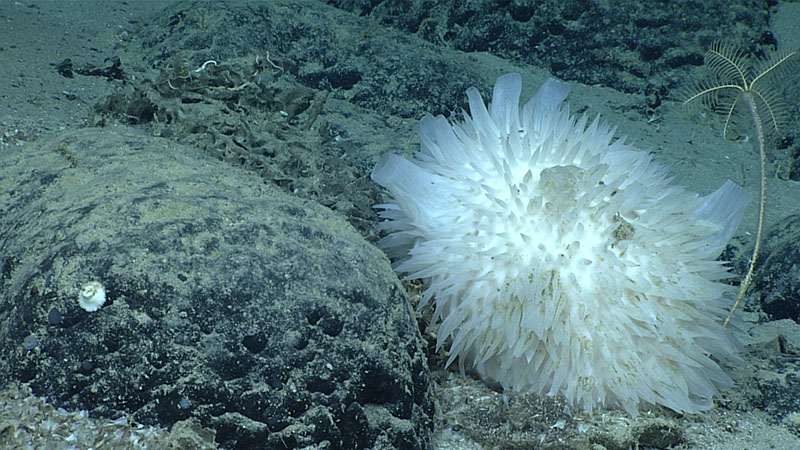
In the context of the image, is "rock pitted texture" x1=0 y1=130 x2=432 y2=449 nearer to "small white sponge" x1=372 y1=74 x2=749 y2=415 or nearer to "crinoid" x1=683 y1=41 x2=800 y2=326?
"small white sponge" x1=372 y1=74 x2=749 y2=415

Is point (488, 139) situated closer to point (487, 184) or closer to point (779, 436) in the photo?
point (487, 184)

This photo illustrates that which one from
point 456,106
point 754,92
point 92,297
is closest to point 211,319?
point 92,297

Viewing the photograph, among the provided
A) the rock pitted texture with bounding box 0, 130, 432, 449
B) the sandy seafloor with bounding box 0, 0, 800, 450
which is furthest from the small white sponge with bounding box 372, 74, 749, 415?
the rock pitted texture with bounding box 0, 130, 432, 449

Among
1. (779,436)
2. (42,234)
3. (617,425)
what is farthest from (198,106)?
(779,436)

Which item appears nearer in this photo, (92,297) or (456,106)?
(92,297)

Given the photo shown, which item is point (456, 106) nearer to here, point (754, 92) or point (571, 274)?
point (754, 92)

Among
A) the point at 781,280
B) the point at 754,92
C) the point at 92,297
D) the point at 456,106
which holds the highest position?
the point at 754,92

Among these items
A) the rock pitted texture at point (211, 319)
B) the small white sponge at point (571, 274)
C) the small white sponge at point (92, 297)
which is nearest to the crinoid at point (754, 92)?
the small white sponge at point (571, 274)
